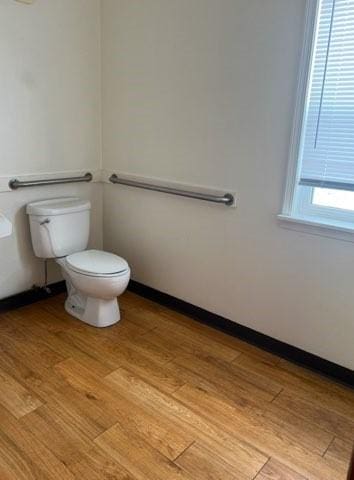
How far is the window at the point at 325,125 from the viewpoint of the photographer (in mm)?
1741

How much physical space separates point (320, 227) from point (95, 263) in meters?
1.32

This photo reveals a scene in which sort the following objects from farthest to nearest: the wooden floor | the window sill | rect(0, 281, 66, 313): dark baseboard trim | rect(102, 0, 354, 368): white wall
Answer: rect(0, 281, 66, 313): dark baseboard trim
rect(102, 0, 354, 368): white wall
the window sill
the wooden floor

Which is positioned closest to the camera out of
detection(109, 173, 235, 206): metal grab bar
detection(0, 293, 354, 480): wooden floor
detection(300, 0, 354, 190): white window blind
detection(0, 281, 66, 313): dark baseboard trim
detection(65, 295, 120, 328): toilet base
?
detection(0, 293, 354, 480): wooden floor

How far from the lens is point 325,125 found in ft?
6.09

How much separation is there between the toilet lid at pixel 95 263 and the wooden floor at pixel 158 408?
39cm

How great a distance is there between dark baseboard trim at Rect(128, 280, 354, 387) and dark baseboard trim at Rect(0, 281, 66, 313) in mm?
536

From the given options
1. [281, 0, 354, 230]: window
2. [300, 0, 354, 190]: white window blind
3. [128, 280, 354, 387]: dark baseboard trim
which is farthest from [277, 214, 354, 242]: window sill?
[128, 280, 354, 387]: dark baseboard trim

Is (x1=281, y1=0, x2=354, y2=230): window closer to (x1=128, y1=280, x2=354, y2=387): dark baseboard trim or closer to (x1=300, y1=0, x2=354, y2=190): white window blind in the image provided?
(x1=300, y1=0, x2=354, y2=190): white window blind

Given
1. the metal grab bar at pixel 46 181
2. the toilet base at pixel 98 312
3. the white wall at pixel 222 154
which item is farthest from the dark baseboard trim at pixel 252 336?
the metal grab bar at pixel 46 181

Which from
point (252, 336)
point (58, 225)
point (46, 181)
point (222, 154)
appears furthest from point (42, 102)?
point (252, 336)

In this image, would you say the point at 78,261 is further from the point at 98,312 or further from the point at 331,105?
the point at 331,105

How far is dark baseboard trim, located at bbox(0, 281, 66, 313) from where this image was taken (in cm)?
258

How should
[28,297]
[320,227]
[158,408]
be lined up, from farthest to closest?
[28,297], [320,227], [158,408]

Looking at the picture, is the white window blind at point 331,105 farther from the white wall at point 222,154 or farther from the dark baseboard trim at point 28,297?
the dark baseboard trim at point 28,297
